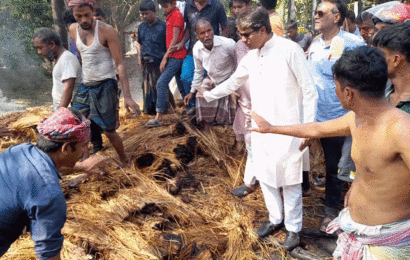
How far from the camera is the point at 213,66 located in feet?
13.0

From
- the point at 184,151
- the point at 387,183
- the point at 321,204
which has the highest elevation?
the point at 387,183

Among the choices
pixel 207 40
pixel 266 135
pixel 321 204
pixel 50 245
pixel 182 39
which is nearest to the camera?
pixel 50 245

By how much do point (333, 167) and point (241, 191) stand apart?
39.9 inches

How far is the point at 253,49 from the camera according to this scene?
2.84 meters

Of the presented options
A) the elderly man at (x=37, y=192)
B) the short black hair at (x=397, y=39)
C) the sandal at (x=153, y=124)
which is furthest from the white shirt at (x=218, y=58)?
the elderly man at (x=37, y=192)

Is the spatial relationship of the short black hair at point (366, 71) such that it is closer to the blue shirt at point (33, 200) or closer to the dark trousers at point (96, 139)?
the blue shirt at point (33, 200)

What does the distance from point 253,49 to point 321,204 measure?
1.85 meters

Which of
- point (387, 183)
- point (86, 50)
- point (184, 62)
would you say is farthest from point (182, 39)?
point (387, 183)

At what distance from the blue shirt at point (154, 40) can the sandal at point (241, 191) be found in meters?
2.60

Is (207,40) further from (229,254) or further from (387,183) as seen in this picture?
(387,183)

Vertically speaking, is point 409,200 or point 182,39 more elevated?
point 182,39

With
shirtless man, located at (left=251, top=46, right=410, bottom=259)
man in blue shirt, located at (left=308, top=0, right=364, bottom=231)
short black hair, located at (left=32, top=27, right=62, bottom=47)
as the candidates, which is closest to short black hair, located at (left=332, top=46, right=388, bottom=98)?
shirtless man, located at (left=251, top=46, right=410, bottom=259)

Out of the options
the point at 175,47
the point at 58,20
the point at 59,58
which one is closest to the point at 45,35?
the point at 59,58

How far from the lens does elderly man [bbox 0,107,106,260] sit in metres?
1.56
